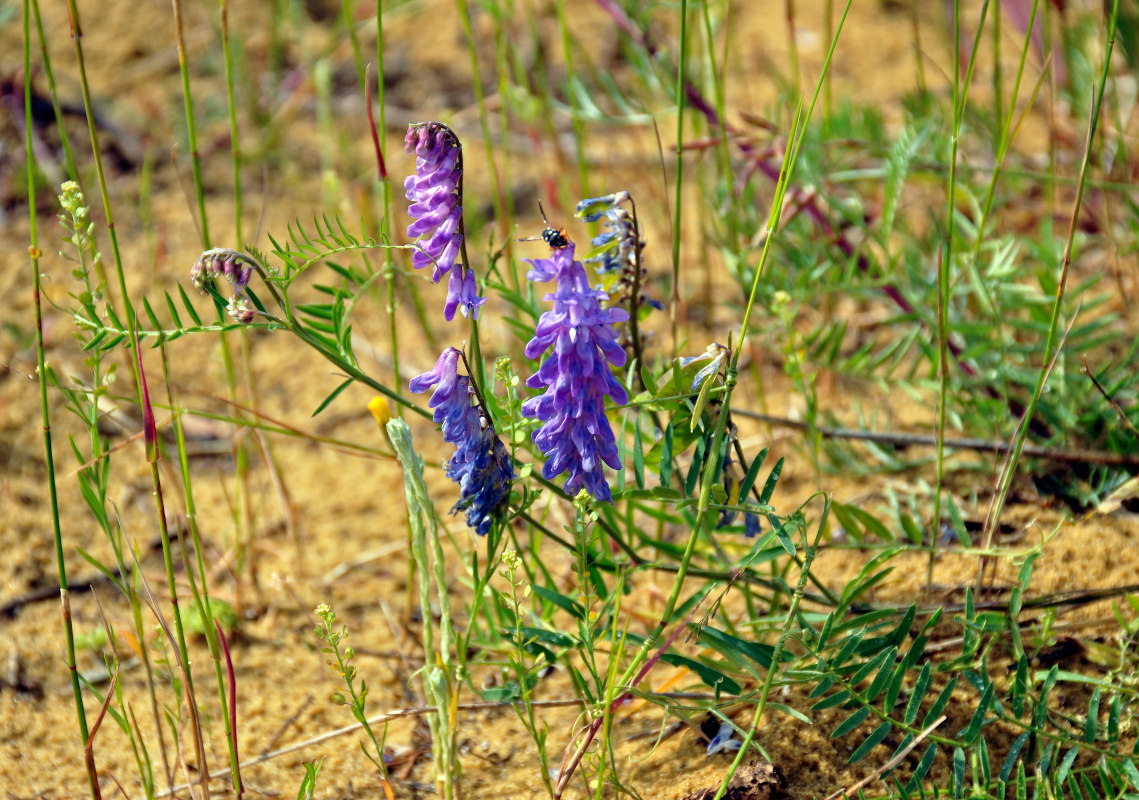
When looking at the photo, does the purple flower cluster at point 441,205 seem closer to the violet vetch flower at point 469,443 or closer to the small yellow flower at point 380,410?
the violet vetch flower at point 469,443

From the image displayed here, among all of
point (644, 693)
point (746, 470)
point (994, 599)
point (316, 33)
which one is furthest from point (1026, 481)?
point (316, 33)

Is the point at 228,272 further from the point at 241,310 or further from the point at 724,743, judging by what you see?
the point at 724,743

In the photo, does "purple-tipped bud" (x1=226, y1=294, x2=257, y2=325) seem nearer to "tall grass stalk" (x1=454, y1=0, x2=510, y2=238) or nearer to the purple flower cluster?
the purple flower cluster

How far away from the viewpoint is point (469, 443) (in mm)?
1144

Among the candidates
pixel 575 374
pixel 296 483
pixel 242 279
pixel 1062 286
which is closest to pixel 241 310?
pixel 242 279

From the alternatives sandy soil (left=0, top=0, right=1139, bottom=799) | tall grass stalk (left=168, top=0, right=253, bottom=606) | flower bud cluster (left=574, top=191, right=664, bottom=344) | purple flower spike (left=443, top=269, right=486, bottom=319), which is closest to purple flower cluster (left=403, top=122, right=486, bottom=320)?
purple flower spike (left=443, top=269, right=486, bottom=319)

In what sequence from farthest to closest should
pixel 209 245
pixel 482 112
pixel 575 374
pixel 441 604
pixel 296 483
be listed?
pixel 296 483 < pixel 482 112 < pixel 209 245 < pixel 441 604 < pixel 575 374

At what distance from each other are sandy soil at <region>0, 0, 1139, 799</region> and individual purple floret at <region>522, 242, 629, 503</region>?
43 cm

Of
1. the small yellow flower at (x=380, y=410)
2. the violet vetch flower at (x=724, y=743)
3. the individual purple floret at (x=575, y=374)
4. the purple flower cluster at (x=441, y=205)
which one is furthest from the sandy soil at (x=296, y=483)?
the individual purple floret at (x=575, y=374)

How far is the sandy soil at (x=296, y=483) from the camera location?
4.82ft

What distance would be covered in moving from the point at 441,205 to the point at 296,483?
1205mm

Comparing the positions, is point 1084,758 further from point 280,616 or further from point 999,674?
point 280,616

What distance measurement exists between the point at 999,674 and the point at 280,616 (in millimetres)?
1167

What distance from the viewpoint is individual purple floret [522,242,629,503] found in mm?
1042
